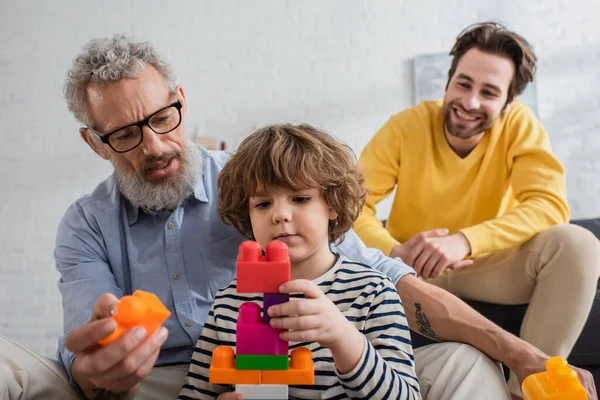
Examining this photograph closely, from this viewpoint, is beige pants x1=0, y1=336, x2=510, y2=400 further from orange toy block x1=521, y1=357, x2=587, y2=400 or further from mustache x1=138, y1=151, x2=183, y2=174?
mustache x1=138, y1=151, x2=183, y2=174

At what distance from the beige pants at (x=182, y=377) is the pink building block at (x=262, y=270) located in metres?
0.57

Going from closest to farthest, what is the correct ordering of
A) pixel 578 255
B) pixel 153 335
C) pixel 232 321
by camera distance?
pixel 153 335
pixel 232 321
pixel 578 255

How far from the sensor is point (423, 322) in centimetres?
152

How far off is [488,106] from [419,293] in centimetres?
116

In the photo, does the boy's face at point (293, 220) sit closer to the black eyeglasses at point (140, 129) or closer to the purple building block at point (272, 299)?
the purple building block at point (272, 299)

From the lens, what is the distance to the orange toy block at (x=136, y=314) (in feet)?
3.00

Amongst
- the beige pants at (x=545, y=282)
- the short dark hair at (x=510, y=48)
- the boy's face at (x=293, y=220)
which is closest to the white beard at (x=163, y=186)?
the boy's face at (x=293, y=220)

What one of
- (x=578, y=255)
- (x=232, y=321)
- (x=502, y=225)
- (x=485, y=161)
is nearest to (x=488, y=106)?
(x=485, y=161)

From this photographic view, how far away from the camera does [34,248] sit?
407 cm

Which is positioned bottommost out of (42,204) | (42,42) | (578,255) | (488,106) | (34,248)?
(34,248)

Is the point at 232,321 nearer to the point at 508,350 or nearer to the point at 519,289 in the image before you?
the point at 508,350

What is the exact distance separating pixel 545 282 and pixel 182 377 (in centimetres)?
123

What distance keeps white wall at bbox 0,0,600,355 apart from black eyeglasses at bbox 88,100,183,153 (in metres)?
2.50

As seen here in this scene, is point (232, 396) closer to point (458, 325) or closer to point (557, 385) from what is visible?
point (557, 385)
